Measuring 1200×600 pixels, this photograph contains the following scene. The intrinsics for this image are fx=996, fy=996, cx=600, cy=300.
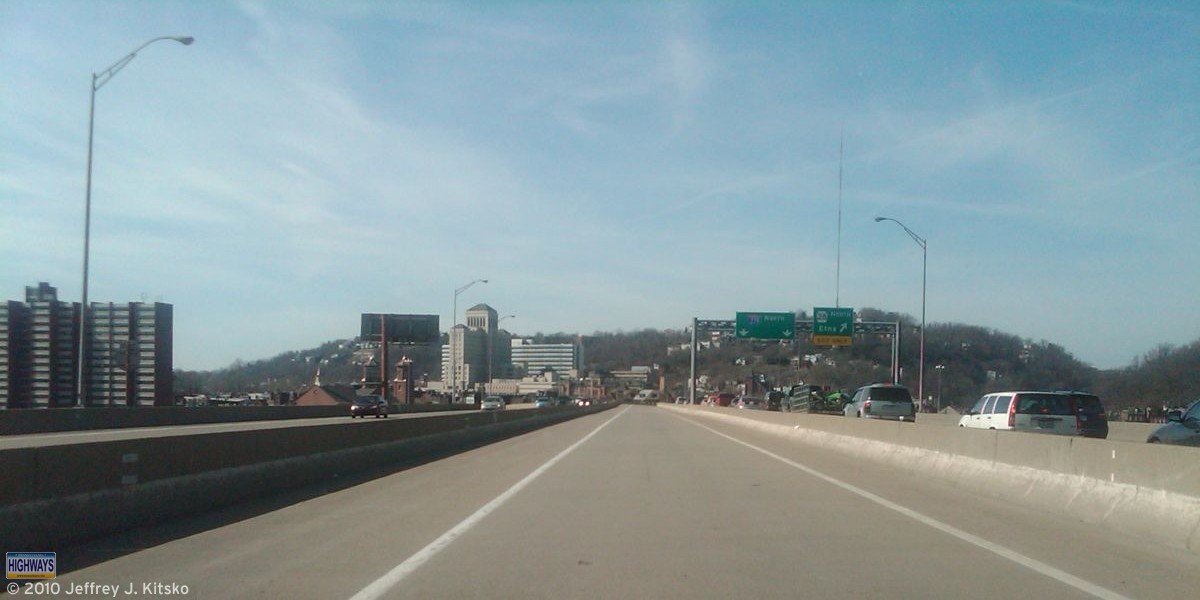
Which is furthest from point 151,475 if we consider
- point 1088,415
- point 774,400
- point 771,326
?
point 774,400

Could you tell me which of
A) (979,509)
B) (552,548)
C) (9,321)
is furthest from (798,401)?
(552,548)

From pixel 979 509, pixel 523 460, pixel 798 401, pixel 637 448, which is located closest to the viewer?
pixel 979 509

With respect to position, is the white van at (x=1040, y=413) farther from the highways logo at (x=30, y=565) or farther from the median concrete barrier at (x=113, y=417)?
the median concrete barrier at (x=113, y=417)

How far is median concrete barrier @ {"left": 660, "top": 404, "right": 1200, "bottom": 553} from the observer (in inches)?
435

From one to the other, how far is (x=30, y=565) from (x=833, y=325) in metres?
56.5

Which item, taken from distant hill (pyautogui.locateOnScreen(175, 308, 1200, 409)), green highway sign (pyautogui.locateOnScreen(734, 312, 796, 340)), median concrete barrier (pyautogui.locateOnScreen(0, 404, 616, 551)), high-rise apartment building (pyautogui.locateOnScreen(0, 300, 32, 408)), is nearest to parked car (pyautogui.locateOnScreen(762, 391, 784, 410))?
distant hill (pyautogui.locateOnScreen(175, 308, 1200, 409))

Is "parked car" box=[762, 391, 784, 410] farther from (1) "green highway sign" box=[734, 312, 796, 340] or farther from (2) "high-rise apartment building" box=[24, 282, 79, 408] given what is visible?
(2) "high-rise apartment building" box=[24, 282, 79, 408]

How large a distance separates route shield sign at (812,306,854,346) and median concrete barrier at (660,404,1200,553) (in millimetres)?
39987

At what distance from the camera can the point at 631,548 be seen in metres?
10.9

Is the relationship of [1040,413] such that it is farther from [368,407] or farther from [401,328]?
[401,328]

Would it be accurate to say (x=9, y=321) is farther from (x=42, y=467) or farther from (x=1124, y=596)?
(x=1124, y=596)

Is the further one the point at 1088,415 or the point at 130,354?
the point at 130,354

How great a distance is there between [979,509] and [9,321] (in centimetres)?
3277

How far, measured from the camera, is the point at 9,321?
3447 centimetres
